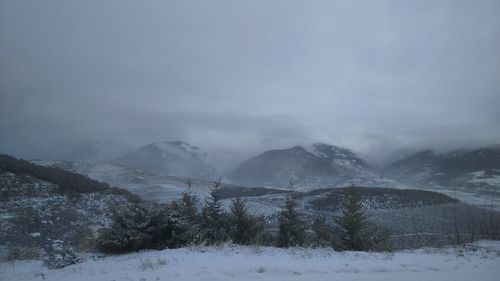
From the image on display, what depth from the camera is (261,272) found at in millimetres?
9062

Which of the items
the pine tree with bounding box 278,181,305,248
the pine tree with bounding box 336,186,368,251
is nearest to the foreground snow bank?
the pine tree with bounding box 278,181,305,248

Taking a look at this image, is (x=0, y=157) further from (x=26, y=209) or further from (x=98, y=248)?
(x=98, y=248)

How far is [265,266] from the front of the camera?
9477 millimetres

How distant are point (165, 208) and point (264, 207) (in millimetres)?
71002

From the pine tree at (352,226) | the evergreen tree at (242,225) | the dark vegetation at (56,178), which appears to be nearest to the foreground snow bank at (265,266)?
the evergreen tree at (242,225)

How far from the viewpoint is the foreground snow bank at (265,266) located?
870cm

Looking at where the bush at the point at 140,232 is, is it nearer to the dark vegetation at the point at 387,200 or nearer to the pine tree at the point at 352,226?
the pine tree at the point at 352,226

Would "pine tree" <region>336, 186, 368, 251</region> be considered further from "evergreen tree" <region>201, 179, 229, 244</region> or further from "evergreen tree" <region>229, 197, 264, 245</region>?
"evergreen tree" <region>201, 179, 229, 244</region>

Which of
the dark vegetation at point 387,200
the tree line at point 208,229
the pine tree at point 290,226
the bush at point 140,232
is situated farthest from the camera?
the dark vegetation at point 387,200

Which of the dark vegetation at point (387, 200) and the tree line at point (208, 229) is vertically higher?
the dark vegetation at point (387, 200)

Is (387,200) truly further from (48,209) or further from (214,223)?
(48,209)

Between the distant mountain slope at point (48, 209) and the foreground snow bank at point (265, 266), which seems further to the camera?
the distant mountain slope at point (48, 209)

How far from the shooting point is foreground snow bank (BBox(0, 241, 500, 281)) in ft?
28.5

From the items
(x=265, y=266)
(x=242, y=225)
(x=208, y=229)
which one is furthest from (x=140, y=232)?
(x=242, y=225)
